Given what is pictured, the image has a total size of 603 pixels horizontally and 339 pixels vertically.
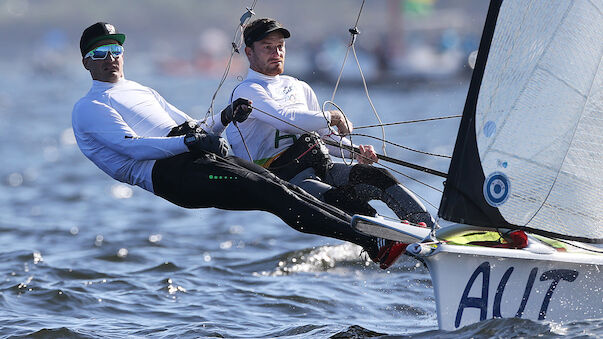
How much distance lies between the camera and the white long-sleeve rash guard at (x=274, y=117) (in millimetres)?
4320

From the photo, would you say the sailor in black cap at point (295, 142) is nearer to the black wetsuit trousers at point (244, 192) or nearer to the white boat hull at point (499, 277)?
the black wetsuit trousers at point (244, 192)

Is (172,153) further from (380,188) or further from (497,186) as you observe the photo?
(497,186)

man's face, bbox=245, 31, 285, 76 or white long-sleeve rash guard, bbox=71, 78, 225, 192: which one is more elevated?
man's face, bbox=245, 31, 285, 76

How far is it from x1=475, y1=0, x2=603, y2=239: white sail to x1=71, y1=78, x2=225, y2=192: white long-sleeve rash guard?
1.27 metres

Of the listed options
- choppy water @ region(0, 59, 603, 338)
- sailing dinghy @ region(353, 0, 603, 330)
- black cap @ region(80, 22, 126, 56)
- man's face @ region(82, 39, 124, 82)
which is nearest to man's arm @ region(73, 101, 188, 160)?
man's face @ region(82, 39, 124, 82)

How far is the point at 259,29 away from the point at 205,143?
0.61 meters

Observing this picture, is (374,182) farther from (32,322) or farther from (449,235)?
(32,322)

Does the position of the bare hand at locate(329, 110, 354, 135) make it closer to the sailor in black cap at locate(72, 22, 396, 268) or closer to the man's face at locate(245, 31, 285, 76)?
the man's face at locate(245, 31, 285, 76)

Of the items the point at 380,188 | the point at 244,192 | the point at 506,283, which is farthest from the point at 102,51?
the point at 506,283

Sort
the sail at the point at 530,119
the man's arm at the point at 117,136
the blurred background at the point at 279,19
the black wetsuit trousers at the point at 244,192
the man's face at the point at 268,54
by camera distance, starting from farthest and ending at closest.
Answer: the blurred background at the point at 279,19 → the man's face at the point at 268,54 → the man's arm at the point at 117,136 → the black wetsuit trousers at the point at 244,192 → the sail at the point at 530,119

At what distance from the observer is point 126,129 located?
4.34 m

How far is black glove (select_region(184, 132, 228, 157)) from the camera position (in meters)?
4.17

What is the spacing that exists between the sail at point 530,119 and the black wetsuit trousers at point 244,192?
1.63ft

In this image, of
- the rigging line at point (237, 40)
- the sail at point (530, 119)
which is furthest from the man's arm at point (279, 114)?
the sail at point (530, 119)
